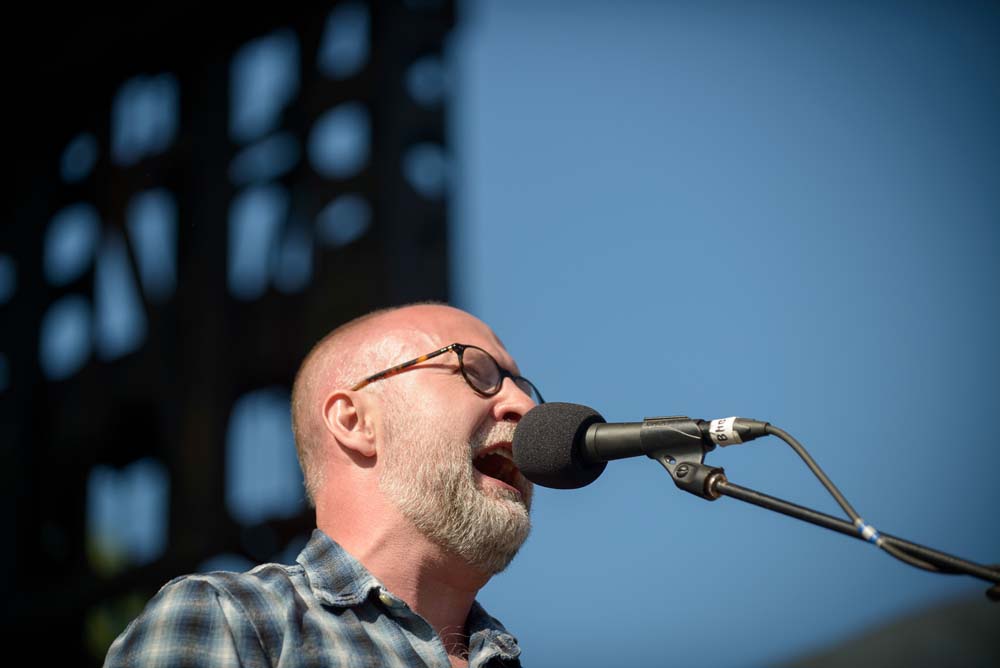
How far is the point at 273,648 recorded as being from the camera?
2.34m

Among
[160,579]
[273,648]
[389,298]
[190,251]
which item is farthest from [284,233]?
[273,648]

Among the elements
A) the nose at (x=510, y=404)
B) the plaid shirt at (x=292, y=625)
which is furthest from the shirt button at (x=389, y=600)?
the nose at (x=510, y=404)

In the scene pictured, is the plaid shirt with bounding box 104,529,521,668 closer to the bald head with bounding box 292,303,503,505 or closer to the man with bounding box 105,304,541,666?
the man with bounding box 105,304,541,666

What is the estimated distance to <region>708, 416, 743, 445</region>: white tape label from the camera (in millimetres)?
2031

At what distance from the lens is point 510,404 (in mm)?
2869

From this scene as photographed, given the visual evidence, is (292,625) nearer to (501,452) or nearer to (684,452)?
(501,452)

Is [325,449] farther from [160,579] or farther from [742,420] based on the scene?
[160,579]

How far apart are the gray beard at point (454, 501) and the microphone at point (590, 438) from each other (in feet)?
1.07

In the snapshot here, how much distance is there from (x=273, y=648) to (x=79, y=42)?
539cm

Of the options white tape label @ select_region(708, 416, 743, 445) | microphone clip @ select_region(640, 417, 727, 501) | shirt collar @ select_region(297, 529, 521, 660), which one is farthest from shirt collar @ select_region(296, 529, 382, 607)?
white tape label @ select_region(708, 416, 743, 445)

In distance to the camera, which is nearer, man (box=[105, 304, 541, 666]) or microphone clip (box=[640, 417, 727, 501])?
microphone clip (box=[640, 417, 727, 501])

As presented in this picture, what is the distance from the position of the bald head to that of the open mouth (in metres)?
0.29

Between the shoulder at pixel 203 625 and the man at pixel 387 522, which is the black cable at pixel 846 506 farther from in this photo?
the shoulder at pixel 203 625

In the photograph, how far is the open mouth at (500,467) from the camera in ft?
9.34
